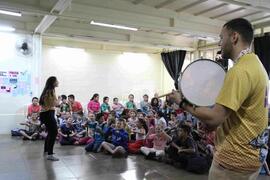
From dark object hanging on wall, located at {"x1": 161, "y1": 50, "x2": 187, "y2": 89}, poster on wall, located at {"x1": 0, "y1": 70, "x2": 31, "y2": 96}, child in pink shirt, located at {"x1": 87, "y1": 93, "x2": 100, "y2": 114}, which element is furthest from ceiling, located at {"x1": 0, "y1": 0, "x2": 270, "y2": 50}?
child in pink shirt, located at {"x1": 87, "y1": 93, "x2": 100, "y2": 114}

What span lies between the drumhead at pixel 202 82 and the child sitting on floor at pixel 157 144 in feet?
11.1

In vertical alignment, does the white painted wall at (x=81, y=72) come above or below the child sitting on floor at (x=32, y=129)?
above

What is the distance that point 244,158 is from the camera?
3.73 feet

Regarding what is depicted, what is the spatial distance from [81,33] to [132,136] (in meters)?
3.43

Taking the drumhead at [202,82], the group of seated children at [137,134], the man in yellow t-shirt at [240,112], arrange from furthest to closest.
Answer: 1. the group of seated children at [137,134]
2. the drumhead at [202,82]
3. the man in yellow t-shirt at [240,112]

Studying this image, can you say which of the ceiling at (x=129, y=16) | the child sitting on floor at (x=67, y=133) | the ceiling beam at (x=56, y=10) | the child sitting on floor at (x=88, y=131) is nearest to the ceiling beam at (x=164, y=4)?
the ceiling at (x=129, y=16)

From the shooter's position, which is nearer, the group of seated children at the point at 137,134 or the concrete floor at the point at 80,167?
the concrete floor at the point at 80,167

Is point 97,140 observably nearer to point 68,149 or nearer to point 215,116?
point 68,149

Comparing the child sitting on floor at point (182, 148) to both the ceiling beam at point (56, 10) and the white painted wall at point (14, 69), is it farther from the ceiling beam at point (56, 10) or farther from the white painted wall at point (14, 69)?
the white painted wall at point (14, 69)

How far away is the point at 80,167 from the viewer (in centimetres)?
420

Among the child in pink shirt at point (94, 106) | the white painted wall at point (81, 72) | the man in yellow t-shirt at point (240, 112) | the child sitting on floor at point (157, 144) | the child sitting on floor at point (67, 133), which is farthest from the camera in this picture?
the child in pink shirt at point (94, 106)

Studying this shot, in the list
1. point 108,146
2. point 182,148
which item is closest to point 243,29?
point 182,148

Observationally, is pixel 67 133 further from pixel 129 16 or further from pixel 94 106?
Answer: pixel 129 16

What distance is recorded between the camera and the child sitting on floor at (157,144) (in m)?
4.77
